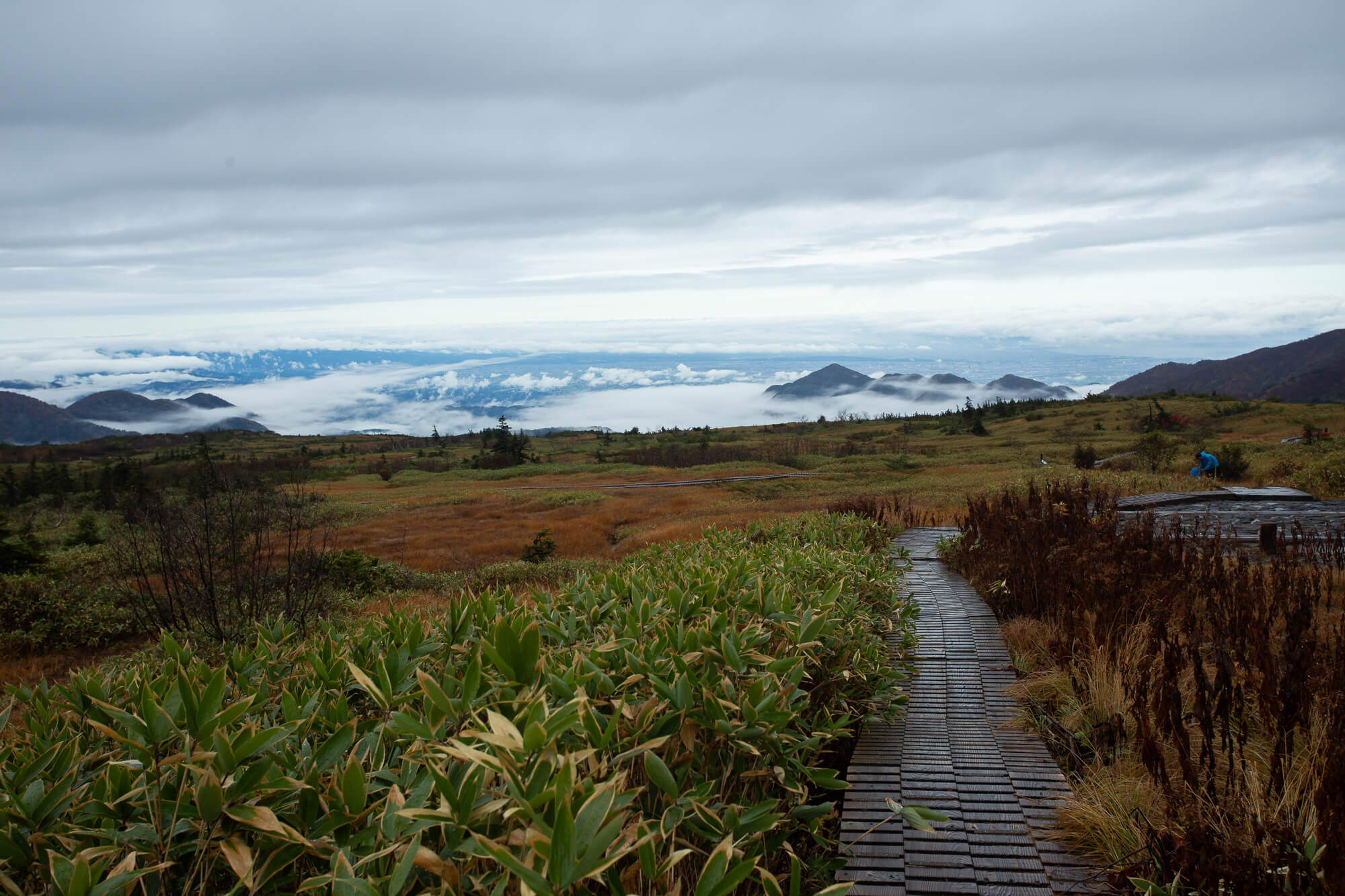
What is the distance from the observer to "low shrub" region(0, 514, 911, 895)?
4.60 feet

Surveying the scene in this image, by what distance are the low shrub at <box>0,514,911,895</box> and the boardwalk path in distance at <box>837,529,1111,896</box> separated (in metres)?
0.20

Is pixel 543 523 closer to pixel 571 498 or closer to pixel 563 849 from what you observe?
pixel 571 498

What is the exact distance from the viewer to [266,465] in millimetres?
43500

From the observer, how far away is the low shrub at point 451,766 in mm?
1402

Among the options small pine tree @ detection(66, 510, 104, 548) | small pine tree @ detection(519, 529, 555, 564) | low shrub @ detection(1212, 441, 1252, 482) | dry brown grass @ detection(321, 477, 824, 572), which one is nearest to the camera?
small pine tree @ detection(519, 529, 555, 564)

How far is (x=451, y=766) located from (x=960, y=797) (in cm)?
197

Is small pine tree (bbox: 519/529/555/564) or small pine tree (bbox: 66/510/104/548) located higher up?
small pine tree (bbox: 519/529/555/564)

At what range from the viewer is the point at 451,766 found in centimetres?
166

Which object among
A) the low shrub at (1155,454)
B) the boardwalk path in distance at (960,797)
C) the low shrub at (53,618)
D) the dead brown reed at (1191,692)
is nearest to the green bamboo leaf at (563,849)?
the boardwalk path in distance at (960,797)

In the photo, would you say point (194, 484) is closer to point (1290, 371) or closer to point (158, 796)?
point (158, 796)

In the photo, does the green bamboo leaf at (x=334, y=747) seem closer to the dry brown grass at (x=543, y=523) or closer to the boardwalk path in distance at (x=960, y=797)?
the boardwalk path in distance at (x=960, y=797)

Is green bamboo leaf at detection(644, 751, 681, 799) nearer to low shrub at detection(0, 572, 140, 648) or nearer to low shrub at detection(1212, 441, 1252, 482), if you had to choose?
low shrub at detection(0, 572, 140, 648)

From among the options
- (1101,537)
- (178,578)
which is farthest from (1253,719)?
(178,578)

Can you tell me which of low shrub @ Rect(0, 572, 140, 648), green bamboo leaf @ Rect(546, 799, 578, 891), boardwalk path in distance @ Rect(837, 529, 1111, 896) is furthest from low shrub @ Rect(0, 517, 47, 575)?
green bamboo leaf @ Rect(546, 799, 578, 891)
